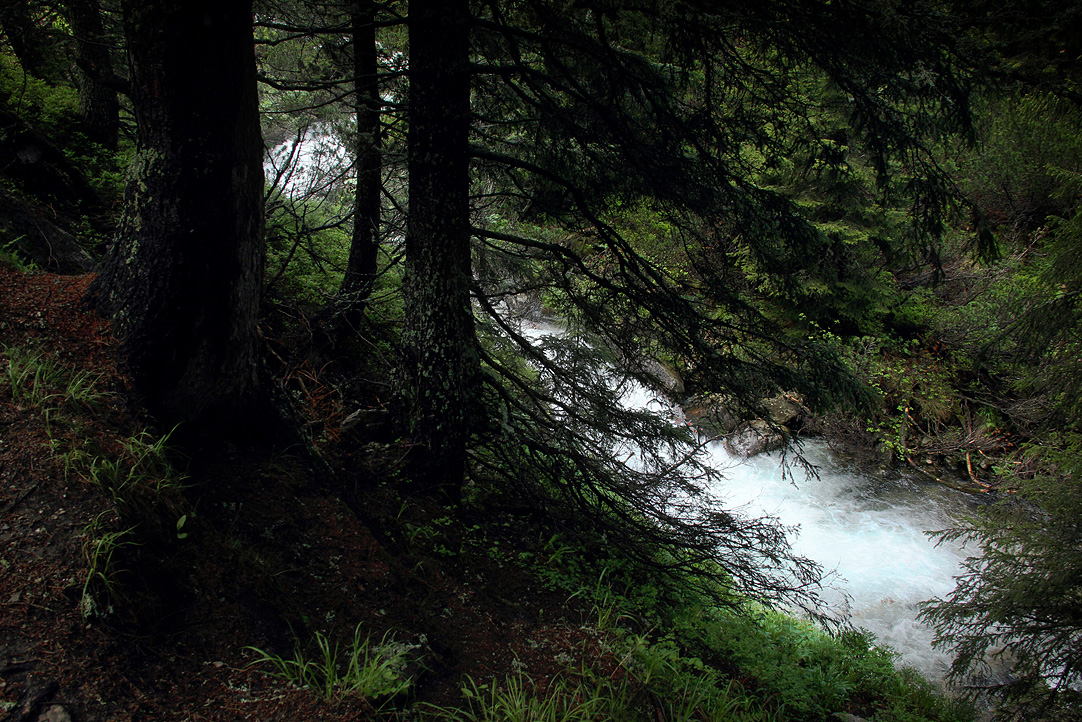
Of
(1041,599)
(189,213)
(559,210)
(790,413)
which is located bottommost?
(1041,599)

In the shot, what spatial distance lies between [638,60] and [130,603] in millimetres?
4401

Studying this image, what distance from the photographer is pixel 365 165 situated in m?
5.31

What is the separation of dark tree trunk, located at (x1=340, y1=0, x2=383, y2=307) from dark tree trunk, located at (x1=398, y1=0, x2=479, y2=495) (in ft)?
3.52

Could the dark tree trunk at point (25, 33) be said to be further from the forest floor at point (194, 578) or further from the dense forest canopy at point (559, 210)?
the forest floor at point (194, 578)

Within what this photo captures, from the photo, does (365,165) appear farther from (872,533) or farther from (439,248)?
(872,533)

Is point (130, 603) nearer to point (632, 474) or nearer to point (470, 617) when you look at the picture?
point (470, 617)

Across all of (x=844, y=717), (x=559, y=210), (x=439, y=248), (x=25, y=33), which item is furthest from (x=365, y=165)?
(x=844, y=717)

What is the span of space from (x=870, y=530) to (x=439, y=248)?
357 inches

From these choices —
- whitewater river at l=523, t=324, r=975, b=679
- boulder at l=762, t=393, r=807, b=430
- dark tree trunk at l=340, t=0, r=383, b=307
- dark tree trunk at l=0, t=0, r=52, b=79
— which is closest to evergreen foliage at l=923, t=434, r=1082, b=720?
whitewater river at l=523, t=324, r=975, b=679

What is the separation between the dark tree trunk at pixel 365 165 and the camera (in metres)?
4.87

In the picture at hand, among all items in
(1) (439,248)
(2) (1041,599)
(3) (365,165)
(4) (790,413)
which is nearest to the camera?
(1) (439,248)

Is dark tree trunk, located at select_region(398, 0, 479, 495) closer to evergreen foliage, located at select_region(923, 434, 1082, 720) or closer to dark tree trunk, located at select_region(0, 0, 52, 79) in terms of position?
dark tree trunk, located at select_region(0, 0, 52, 79)

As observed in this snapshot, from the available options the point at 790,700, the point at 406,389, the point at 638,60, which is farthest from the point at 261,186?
the point at 790,700

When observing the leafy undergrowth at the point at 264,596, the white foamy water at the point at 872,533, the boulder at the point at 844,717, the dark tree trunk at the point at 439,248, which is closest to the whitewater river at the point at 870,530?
the white foamy water at the point at 872,533
